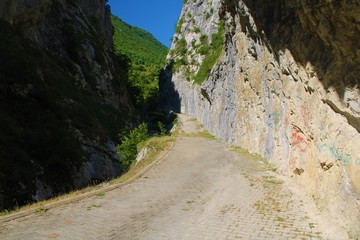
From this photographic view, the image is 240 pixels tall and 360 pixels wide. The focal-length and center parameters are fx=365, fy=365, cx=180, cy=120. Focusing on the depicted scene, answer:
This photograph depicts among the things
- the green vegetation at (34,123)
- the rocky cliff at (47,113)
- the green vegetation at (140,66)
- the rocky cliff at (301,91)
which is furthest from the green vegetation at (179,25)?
the green vegetation at (34,123)

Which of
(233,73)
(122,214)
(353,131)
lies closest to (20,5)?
(233,73)

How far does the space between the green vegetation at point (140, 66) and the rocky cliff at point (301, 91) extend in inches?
1098

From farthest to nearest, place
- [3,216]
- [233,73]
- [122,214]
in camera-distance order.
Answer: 1. [233,73]
2. [122,214]
3. [3,216]

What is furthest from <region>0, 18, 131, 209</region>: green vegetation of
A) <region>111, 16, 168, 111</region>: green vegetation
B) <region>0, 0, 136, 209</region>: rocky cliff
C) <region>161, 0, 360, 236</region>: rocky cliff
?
<region>111, 16, 168, 111</region>: green vegetation

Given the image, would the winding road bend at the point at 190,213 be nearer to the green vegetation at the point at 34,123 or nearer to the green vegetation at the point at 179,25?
the green vegetation at the point at 34,123

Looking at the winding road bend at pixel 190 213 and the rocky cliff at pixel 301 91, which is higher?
the rocky cliff at pixel 301 91

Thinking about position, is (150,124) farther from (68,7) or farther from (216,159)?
(216,159)

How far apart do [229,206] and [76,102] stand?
619 inches

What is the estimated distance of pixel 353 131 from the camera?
842 cm

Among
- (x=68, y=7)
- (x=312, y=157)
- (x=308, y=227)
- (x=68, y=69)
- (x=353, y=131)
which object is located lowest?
(x=308, y=227)

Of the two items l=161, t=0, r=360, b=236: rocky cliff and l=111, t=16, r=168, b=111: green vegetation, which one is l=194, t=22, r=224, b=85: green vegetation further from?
l=161, t=0, r=360, b=236: rocky cliff

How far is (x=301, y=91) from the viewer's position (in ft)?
40.6

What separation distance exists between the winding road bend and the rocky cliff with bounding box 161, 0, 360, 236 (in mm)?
858

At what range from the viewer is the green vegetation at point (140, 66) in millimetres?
54250
